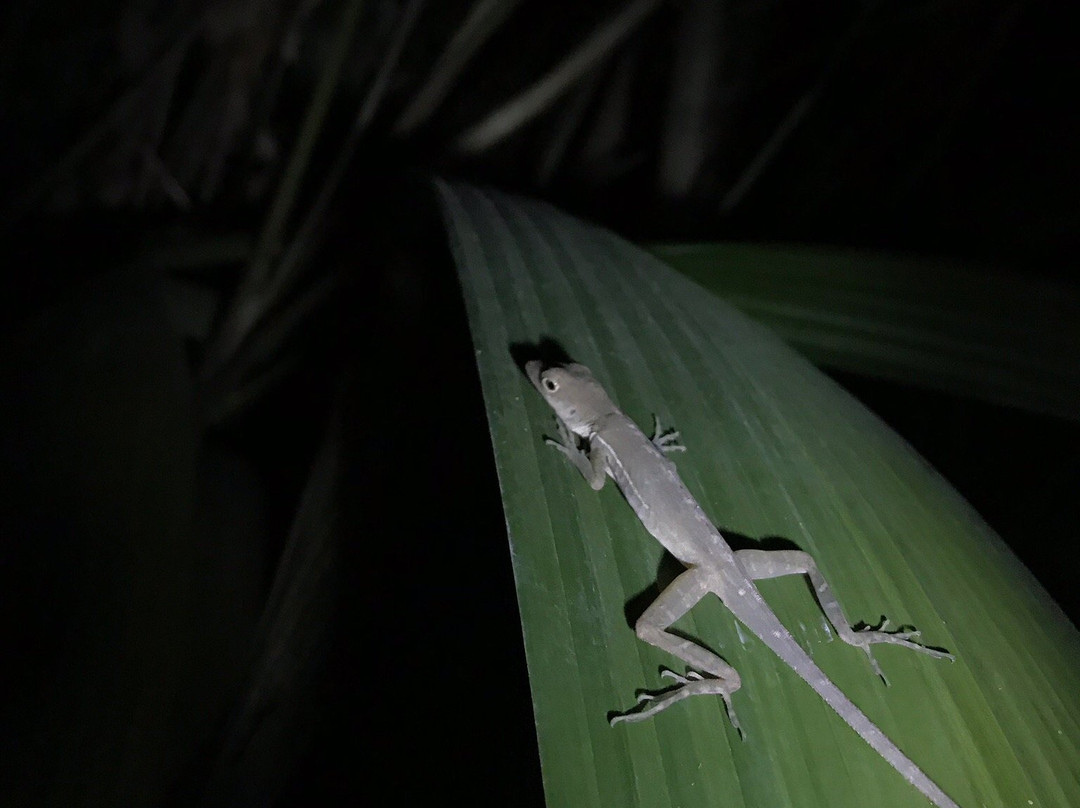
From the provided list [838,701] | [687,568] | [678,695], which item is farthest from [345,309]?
[838,701]

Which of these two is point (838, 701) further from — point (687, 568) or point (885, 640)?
point (687, 568)

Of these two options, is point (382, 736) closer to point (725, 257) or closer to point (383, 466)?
point (383, 466)

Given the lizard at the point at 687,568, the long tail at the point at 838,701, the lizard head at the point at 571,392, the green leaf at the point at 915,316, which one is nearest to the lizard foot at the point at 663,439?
the lizard at the point at 687,568

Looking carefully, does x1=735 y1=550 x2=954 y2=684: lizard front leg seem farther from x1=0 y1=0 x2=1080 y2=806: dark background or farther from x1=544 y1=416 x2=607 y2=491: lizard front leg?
x1=0 y1=0 x2=1080 y2=806: dark background

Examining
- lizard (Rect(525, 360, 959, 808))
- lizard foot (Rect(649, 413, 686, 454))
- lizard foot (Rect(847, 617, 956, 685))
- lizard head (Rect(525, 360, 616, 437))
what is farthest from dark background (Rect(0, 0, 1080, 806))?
lizard foot (Rect(847, 617, 956, 685))

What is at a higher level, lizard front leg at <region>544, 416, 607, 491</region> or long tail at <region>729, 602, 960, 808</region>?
lizard front leg at <region>544, 416, 607, 491</region>

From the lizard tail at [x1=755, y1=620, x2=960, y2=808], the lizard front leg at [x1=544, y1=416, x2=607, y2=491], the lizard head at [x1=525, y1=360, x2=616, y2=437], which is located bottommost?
the lizard tail at [x1=755, y1=620, x2=960, y2=808]

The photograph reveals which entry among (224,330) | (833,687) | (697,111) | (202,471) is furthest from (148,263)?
(833,687)
